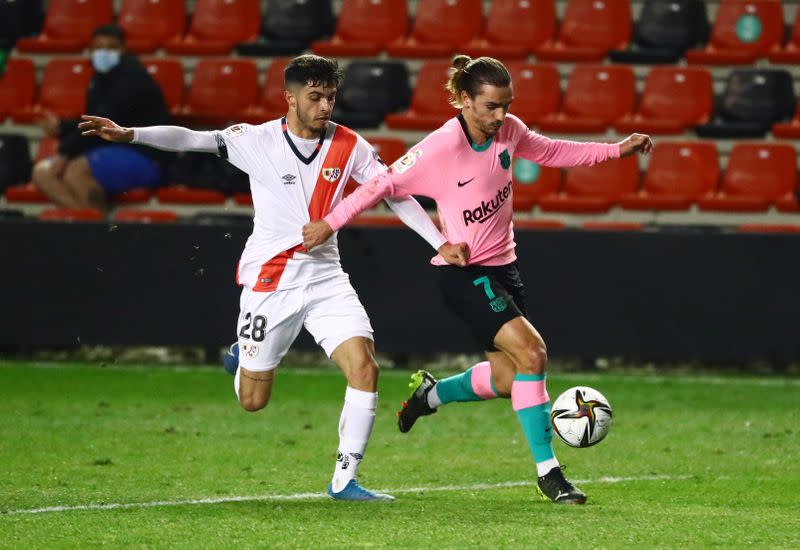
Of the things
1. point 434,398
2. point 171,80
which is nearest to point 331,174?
point 434,398

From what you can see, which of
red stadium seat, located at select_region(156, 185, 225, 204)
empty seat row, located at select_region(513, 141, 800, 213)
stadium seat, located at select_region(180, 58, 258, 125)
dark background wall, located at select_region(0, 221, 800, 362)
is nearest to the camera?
dark background wall, located at select_region(0, 221, 800, 362)

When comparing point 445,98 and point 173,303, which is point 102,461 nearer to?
point 173,303

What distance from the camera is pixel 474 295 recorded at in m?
7.09

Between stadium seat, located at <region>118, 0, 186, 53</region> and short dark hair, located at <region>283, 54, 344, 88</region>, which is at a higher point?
short dark hair, located at <region>283, 54, 344, 88</region>

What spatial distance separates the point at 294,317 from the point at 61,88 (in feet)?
29.8

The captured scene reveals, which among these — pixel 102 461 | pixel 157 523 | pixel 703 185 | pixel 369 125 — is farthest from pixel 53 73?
pixel 157 523

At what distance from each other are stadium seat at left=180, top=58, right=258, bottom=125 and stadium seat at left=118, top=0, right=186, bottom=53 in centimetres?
99

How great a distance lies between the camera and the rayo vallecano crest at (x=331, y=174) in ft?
23.2

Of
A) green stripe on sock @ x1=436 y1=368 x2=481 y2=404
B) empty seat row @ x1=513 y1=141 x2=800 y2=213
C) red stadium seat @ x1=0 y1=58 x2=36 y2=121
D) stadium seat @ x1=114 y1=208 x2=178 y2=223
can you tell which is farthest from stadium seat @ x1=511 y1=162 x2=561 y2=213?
green stripe on sock @ x1=436 y1=368 x2=481 y2=404

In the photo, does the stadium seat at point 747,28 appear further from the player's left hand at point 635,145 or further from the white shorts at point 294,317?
the white shorts at point 294,317

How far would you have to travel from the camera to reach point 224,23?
15719mm

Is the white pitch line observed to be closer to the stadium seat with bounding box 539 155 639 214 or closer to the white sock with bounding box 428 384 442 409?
the white sock with bounding box 428 384 442 409

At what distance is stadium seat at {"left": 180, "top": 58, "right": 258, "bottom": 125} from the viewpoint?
1470 centimetres

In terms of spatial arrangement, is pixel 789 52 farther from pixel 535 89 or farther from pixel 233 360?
pixel 233 360
